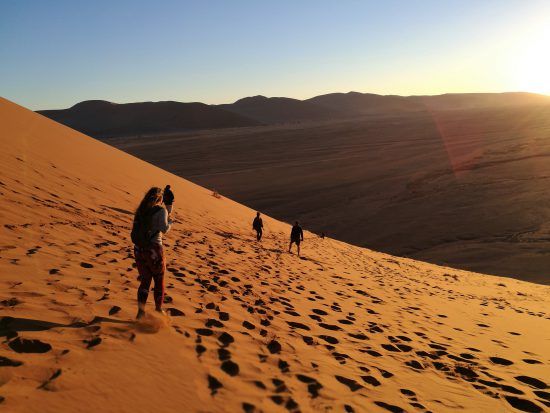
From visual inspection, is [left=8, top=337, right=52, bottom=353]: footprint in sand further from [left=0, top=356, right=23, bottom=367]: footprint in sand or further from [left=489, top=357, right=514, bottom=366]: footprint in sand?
[left=489, top=357, right=514, bottom=366]: footprint in sand

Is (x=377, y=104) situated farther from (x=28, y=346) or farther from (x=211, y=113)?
(x=28, y=346)

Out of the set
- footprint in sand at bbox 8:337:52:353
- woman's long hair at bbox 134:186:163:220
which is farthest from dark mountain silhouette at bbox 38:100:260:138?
footprint in sand at bbox 8:337:52:353

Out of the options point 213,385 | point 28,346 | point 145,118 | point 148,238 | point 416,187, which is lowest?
point 213,385

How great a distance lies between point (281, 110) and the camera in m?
162

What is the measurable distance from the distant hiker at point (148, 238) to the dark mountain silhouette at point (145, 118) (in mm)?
108987

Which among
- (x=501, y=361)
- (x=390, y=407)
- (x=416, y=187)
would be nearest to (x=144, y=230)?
(x=390, y=407)

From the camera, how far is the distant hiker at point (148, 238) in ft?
13.5

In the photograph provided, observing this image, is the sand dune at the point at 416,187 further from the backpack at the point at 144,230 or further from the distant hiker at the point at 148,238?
the backpack at the point at 144,230

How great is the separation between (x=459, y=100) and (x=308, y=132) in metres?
156

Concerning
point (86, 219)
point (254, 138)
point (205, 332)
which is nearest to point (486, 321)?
point (205, 332)

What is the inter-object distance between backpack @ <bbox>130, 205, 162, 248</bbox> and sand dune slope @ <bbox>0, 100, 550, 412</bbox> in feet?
2.50

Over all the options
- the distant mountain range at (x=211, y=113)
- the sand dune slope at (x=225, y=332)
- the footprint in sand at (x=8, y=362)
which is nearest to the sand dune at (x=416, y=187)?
the sand dune slope at (x=225, y=332)

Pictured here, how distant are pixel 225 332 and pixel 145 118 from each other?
133662 millimetres

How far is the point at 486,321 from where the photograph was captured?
746 cm
